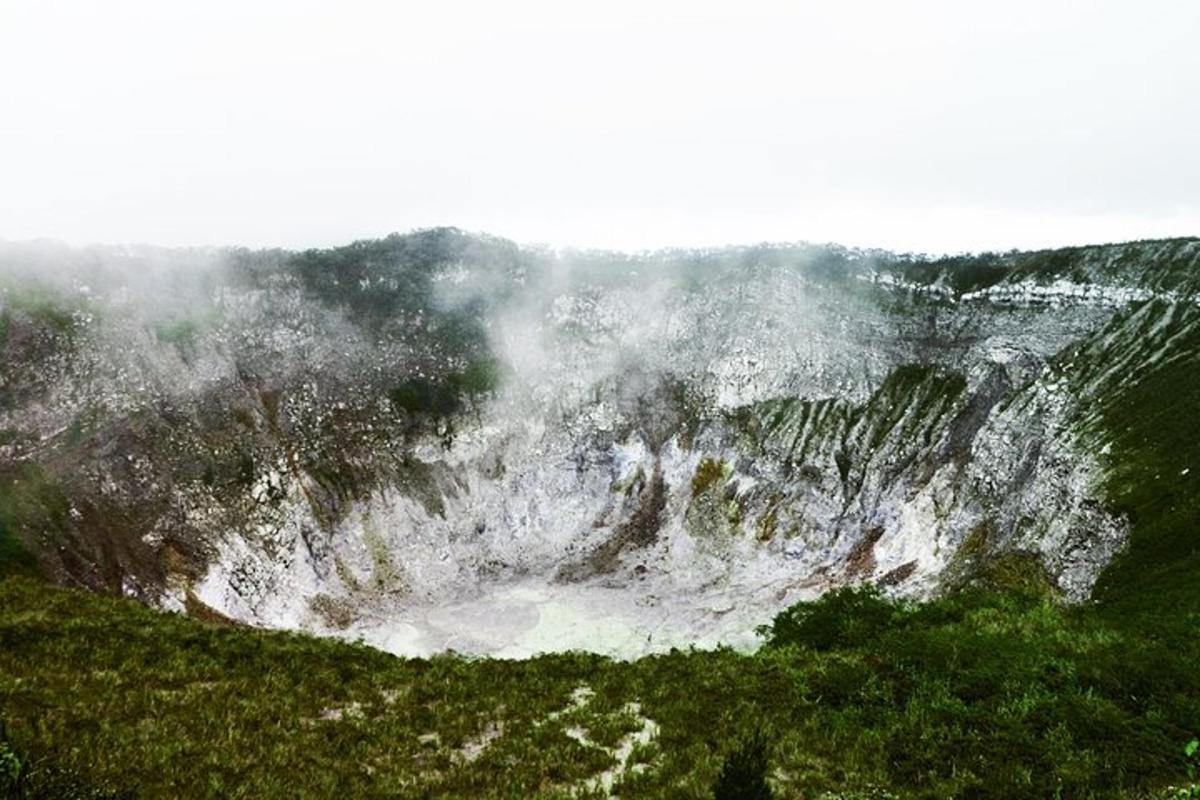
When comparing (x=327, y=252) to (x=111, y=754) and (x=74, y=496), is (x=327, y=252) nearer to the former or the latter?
(x=74, y=496)

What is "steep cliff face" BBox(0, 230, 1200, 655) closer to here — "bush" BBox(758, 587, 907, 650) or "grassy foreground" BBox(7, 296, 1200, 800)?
"bush" BBox(758, 587, 907, 650)

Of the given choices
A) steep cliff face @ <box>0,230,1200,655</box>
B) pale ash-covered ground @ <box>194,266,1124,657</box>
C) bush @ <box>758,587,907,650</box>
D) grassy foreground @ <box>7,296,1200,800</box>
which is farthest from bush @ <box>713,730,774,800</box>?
steep cliff face @ <box>0,230,1200,655</box>

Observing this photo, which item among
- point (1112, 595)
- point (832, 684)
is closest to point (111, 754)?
point (832, 684)

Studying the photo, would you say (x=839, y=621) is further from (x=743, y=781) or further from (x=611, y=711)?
(x=743, y=781)

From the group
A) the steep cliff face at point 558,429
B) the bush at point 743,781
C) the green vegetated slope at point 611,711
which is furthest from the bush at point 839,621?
the steep cliff face at point 558,429

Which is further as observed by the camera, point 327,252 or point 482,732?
point 327,252

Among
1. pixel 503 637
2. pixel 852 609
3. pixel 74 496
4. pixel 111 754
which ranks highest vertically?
pixel 111 754

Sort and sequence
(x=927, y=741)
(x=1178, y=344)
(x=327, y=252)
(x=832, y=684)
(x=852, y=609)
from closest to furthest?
(x=927, y=741) < (x=832, y=684) < (x=852, y=609) < (x=1178, y=344) < (x=327, y=252)
